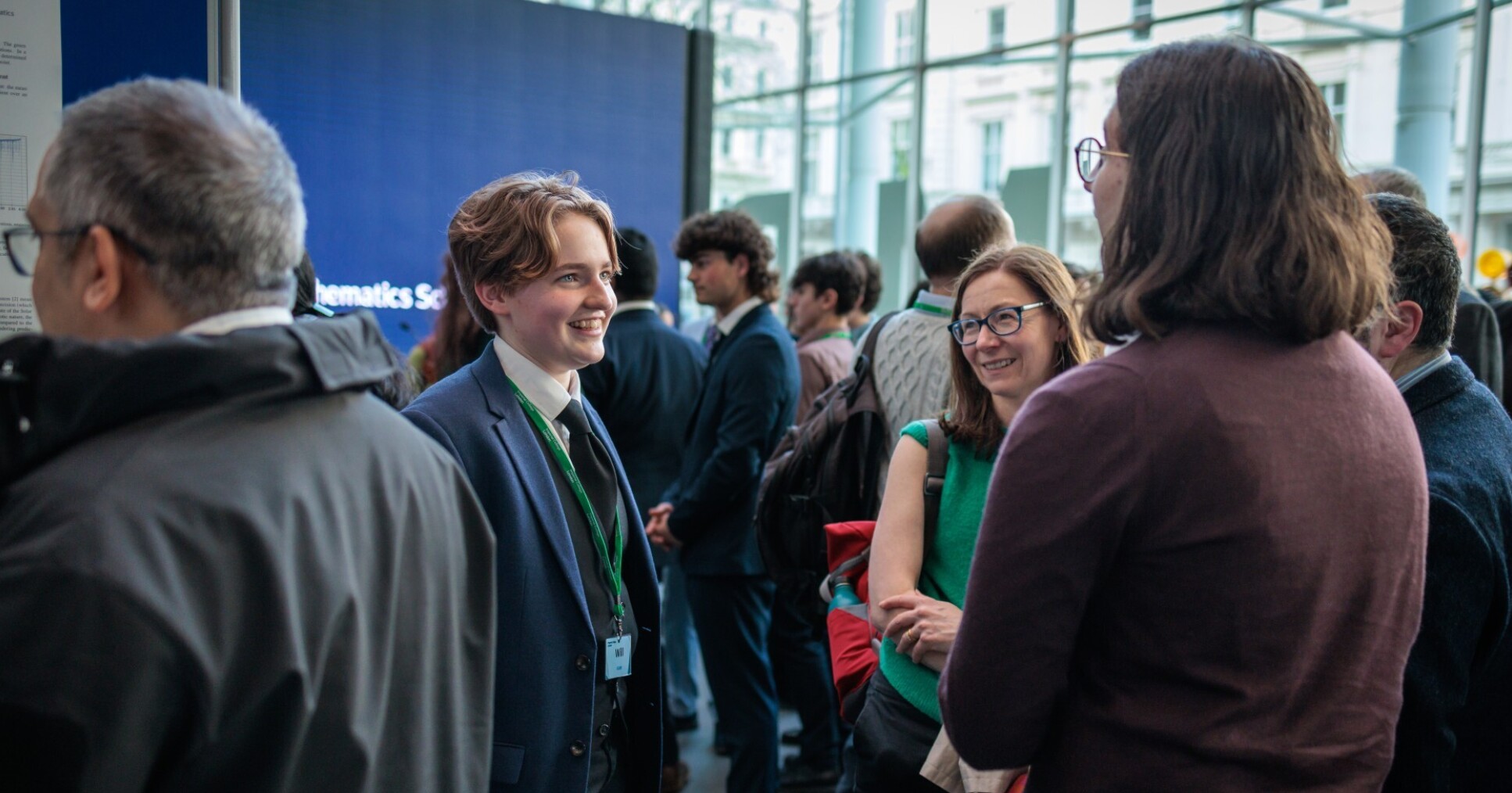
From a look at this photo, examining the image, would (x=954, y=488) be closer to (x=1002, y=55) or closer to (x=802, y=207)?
(x=1002, y=55)

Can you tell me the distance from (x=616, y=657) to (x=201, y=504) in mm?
1003

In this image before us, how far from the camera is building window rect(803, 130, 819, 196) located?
9961 mm

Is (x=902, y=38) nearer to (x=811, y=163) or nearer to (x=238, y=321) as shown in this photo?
(x=811, y=163)

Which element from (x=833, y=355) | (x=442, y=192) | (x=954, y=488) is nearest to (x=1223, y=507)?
(x=954, y=488)

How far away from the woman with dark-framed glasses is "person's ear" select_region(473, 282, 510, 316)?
0.77m

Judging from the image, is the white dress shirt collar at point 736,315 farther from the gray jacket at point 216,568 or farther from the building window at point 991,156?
the building window at point 991,156

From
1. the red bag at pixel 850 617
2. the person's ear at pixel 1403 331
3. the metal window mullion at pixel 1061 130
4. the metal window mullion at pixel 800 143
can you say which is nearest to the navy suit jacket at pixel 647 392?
the red bag at pixel 850 617

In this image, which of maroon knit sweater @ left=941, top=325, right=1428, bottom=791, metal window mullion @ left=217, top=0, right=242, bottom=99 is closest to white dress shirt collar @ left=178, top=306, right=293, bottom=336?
maroon knit sweater @ left=941, top=325, right=1428, bottom=791

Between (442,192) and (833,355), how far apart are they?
6.06ft

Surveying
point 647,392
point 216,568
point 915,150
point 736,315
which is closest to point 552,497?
point 216,568

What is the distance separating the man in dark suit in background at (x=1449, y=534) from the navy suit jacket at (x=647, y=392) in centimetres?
246

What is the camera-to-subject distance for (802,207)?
10.1 metres

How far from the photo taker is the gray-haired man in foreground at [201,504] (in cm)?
89

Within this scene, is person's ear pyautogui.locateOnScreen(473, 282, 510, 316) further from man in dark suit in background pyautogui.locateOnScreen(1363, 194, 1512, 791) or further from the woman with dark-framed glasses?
man in dark suit in background pyautogui.locateOnScreen(1363, 194, 1512, 791)
